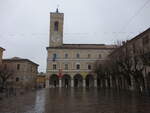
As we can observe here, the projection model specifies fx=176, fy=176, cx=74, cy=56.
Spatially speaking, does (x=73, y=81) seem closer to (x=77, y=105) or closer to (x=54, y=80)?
(x=54, y=80)

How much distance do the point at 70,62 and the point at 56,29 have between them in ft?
37.9

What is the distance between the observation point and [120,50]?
26.4 m

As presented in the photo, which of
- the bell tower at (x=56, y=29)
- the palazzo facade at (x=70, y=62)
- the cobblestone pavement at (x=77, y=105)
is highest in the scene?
the bell tower at (x=56, y=29)

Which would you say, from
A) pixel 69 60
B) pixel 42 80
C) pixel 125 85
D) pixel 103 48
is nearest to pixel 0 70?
pixel 69 60

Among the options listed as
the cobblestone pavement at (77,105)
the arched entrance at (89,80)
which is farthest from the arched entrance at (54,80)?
the cobblestone pavement at (77,105)

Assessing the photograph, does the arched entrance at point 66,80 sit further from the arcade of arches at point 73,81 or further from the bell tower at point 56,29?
the bell tower at point 56,29

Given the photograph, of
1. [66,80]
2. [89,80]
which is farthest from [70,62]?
[89,80]

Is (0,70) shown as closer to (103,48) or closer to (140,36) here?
(140,36)

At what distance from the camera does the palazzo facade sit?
50656mm

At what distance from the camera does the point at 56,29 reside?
5478 cm

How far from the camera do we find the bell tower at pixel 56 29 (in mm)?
53500

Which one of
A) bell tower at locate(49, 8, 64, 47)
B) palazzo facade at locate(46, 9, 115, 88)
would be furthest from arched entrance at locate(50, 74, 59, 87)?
bell tower at locate(49, 8, 64, 47)

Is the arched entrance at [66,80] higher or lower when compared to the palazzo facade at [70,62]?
lower

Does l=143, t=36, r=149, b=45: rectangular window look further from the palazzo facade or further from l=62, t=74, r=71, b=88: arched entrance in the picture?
l=62, t=74, r=71, b=88: arched entrance
